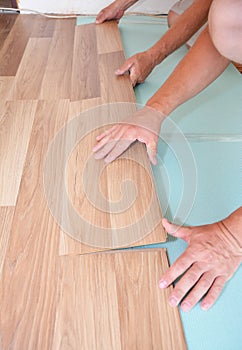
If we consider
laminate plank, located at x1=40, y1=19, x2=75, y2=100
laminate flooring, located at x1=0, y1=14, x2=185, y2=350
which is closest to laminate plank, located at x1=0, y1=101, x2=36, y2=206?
laminate flooring, located at x1=0, y1=14, x2=185, y2=350

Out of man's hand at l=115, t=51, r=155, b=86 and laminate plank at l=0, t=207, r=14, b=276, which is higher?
man's hand at l=115, t=51, r=155, b=86

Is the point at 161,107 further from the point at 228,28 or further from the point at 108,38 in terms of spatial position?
the point at 108,38

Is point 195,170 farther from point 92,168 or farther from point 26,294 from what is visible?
point 26,294

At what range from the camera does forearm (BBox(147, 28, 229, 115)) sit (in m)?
1.21

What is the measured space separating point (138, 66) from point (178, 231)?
3.23ft

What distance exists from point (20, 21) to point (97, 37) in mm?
742

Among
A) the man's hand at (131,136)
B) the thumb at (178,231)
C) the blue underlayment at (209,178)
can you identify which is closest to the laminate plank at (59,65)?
the blue underlayment at (209,178)

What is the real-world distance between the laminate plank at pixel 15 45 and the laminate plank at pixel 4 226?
1.00m

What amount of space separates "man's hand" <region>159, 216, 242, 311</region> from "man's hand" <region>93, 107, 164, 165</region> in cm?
37

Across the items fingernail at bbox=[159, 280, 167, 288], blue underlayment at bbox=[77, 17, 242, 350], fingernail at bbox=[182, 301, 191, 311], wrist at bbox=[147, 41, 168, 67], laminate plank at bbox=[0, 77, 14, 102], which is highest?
wrist at bbox=[147, 41, 168, 67]

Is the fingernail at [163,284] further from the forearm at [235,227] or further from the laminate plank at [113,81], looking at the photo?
the laminate plank at [113,81]

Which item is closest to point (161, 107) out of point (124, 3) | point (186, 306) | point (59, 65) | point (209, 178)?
point (209, 178)

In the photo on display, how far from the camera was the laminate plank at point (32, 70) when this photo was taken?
1.67m

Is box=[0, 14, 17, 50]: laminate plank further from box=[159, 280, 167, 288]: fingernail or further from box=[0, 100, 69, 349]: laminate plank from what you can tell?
box=[159, 280, 167, 288]: fingernail
